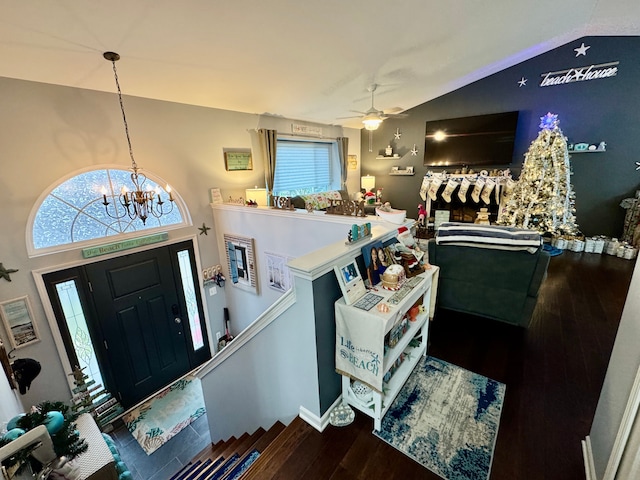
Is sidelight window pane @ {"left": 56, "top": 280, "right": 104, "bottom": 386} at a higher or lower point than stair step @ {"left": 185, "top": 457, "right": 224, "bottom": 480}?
higher

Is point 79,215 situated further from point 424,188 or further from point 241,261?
point 424,188

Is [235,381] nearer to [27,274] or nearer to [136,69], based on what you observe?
[27,274]

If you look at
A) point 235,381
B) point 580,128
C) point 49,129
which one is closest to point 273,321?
point 235,381

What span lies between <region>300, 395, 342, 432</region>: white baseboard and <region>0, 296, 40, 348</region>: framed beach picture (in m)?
3.04

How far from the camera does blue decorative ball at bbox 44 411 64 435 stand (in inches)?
45.2

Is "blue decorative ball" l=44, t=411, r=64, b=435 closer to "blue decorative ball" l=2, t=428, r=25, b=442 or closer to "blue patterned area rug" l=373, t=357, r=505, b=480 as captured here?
"blue decorative ball" l=2, t=428, r=25, b=442

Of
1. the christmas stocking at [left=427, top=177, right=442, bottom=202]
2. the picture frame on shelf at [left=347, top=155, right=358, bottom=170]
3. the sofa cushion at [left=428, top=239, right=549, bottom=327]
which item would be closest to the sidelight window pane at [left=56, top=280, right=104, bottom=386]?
the sofa cushion at [left=428, top=239, right=549, bottom=327]

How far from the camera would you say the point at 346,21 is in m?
2.53

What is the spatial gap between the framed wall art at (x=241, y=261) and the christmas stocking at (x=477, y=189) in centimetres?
468

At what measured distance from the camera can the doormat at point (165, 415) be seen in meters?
3.37

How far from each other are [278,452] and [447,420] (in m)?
1.14

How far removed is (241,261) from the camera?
4.23 metres

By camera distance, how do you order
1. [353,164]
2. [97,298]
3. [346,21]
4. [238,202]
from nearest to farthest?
1. [346,21]
2. [97,298]
3. [238,202]
4. [353,164]

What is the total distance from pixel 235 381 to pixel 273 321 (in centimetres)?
107
